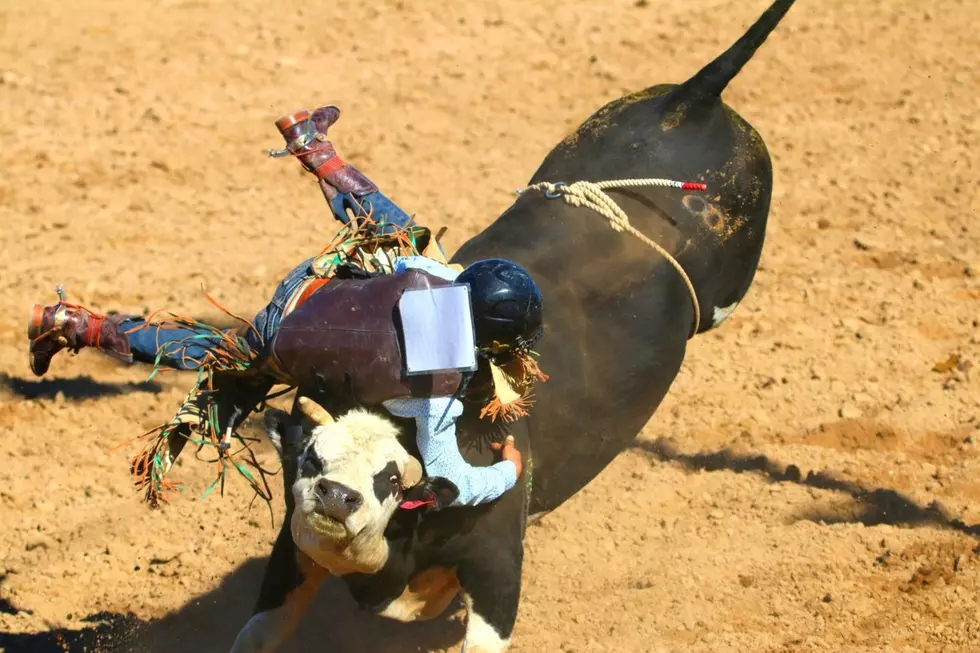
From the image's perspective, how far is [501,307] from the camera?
349 centimetres

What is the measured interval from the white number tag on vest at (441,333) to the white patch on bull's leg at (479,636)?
0.84 meters

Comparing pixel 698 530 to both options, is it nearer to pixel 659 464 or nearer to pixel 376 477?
pixel 659 464

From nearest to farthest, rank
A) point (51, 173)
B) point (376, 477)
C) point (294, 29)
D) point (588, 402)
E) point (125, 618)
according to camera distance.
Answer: point (376, 477)
point (588, 402)
point (125, 618)
point (51, 173)
point (294, 29)

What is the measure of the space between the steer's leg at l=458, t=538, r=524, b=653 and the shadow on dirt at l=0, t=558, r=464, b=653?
0.97 metres

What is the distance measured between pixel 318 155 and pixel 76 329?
1042 millimetres

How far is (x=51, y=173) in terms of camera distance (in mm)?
7492

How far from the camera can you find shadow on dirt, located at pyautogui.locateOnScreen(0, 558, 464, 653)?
15.4 feet

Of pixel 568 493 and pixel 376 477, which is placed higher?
pixel 376 477

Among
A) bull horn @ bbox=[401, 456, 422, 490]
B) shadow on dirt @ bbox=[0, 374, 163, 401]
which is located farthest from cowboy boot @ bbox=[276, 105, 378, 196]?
shadow on dirt @ bbox=[0, 374, 163, 401]

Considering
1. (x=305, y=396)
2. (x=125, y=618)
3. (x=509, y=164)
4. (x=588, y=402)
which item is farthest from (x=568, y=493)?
(x=509, y=164)

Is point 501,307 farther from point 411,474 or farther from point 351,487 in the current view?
point 351,487

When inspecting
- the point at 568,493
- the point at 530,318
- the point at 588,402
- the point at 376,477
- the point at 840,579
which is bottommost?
the point at 840,579

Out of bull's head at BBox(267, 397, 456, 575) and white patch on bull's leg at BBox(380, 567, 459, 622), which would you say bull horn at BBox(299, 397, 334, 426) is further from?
white patch on bull's leg at BBox(380, 567, 459, 622)

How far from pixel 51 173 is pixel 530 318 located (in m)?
4.81
